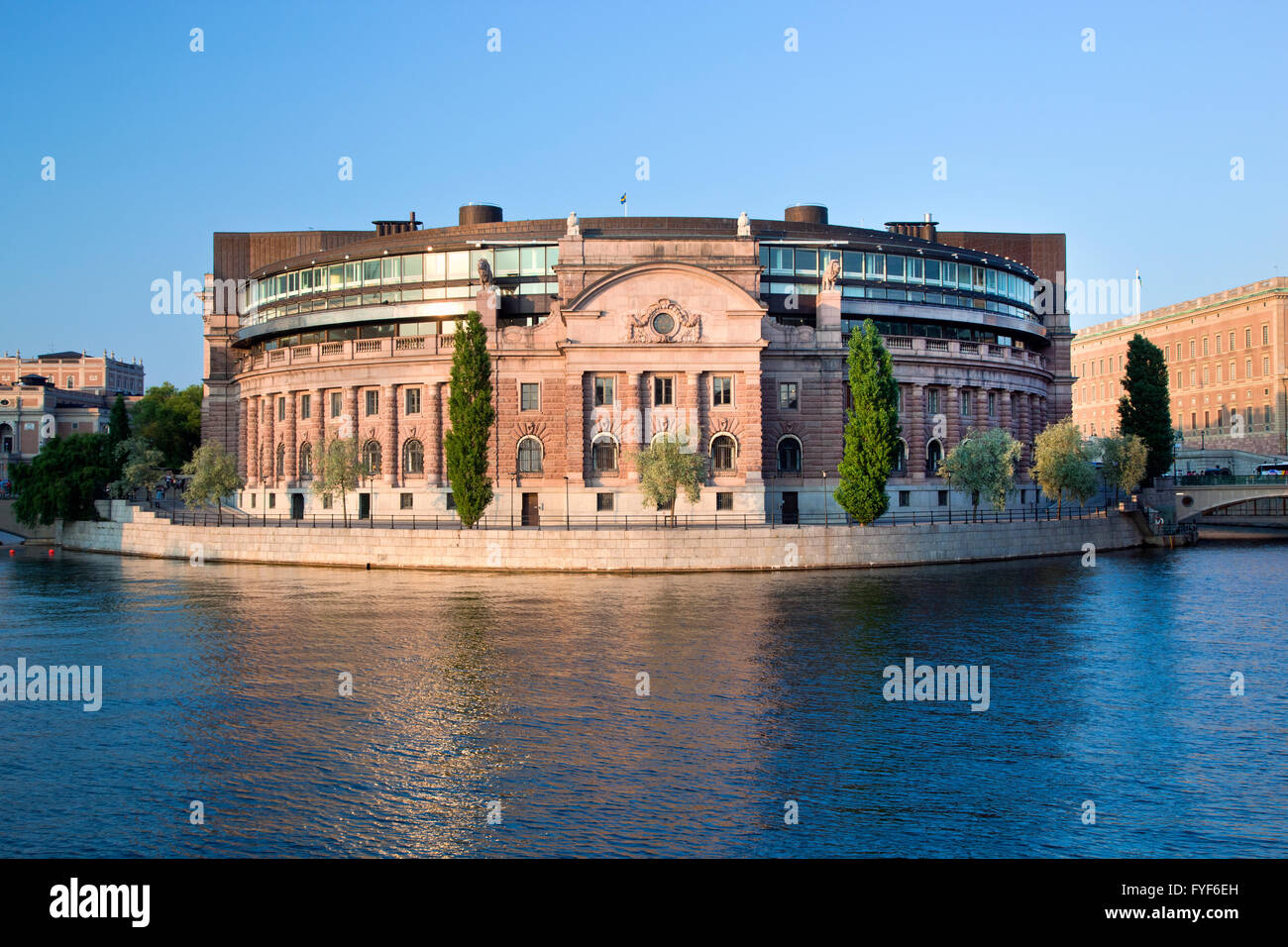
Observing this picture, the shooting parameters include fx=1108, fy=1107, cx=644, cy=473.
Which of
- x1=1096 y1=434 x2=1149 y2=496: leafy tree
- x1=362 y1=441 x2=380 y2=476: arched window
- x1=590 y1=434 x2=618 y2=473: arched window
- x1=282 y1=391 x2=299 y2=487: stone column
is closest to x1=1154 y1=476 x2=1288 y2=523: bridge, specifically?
x1=1096 y1=434 x2=1149 y2=496: leafy tree

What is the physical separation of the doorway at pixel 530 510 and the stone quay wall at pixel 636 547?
11.7 m

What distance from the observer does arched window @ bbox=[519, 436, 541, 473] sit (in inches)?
2896

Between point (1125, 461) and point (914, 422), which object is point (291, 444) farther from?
point (1125, 461)

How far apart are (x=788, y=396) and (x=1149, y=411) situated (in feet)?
123

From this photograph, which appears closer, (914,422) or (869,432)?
(869,432)

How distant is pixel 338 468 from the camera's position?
72312 millimetres

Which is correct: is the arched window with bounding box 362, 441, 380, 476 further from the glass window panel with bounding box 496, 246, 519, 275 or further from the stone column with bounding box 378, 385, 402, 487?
the glass window panel with bounding box 496, 246, 519, 275

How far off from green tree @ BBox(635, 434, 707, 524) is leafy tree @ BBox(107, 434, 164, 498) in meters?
41.7

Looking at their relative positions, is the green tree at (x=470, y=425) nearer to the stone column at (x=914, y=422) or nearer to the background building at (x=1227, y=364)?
the stone column at (x=914, y=422)

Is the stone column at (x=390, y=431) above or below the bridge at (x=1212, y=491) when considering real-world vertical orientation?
above

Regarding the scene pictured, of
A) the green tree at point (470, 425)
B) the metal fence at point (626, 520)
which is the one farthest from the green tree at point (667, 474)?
the green tree at point (470, 425)

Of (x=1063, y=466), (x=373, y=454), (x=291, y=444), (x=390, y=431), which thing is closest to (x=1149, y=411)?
(x=1063, y=466)

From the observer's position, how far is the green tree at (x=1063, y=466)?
73188 mm

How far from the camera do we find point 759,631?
38.6m
